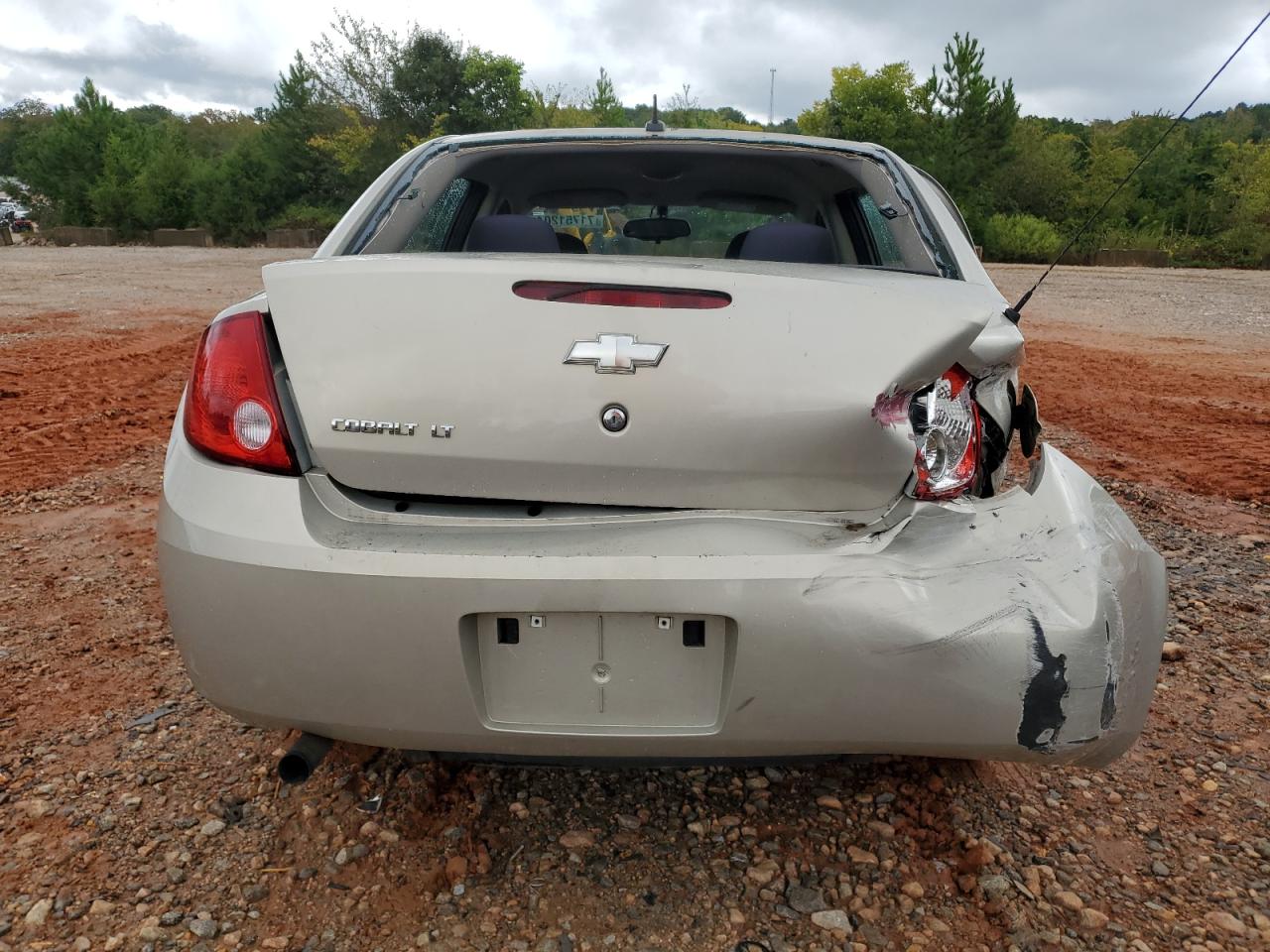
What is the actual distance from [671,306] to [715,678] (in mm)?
610

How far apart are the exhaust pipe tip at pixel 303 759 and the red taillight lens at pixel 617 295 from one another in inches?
34.6

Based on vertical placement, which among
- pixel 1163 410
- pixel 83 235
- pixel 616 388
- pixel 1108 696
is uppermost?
pixel 616 388

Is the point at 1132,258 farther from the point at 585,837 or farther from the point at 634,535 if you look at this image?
the point at 634,535

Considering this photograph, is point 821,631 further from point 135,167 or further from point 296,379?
point 135,167

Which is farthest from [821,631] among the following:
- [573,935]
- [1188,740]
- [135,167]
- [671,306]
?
[135,167]

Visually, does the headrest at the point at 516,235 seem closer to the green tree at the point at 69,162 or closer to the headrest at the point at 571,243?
the headrest at the point at 571,243

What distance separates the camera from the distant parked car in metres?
1.37

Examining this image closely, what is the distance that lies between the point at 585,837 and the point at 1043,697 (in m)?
0.96

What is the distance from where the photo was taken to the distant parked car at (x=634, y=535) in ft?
4.50

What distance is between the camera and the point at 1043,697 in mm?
1377

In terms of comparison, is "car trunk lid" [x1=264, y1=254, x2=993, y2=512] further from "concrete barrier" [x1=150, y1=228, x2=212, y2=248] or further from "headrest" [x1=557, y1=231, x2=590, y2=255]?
"concrete barrier" [x1=150, y1=228, x2=212, y2=248]

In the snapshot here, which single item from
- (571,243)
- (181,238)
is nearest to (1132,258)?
(571,243)

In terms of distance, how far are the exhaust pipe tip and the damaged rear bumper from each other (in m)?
0.10

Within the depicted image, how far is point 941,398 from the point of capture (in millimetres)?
1542
